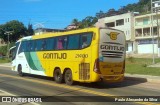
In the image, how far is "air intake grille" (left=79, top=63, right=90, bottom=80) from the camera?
18.4 meters

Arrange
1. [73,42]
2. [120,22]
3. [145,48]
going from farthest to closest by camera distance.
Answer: [120,22] < [145,48] < [73,42]

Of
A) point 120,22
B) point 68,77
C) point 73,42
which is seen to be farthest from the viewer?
point 120,22

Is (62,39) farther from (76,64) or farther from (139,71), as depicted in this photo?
(139,71)

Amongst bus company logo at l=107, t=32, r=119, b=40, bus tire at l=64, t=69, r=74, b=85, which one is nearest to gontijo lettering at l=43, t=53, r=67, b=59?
bus tire at l=64, t=69, r=74, b=85

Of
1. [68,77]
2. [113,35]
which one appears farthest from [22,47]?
[113,35]

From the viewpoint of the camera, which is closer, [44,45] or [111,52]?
[111,52]

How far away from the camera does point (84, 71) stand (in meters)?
18.7

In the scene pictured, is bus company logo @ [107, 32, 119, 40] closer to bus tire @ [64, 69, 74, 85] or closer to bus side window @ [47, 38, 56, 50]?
bus tire @ [64, 69, 74, 85]

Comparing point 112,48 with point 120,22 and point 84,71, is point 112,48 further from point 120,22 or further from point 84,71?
point 120,22

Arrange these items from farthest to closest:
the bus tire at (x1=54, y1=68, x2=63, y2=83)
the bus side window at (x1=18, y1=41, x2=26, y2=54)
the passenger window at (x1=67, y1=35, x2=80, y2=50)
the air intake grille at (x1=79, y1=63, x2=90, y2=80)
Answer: the bus side window at (x1=18, y1=41, x2=26, y2=54), the bus tire at (x1=54, y1=68, x2=63, y2=83), the passenger window at (x1=67, y1=35, x2=80, y2=50), the air intake grille at (x1=79, y1=63, x2=90, y2=80)

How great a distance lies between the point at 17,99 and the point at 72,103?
2.57 metres

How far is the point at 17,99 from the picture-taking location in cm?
1416

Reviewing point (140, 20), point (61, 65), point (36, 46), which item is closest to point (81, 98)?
point (61, 65)

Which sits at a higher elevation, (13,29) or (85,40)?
(13,29)
